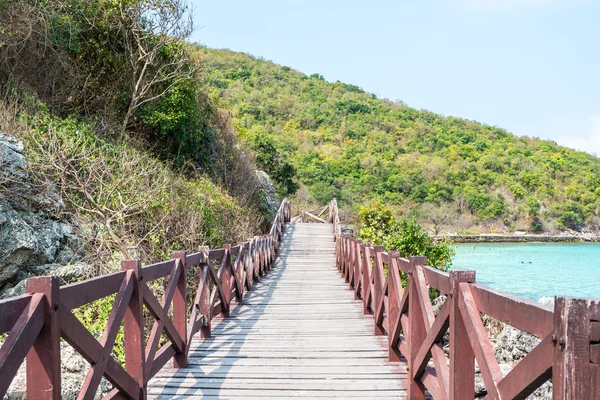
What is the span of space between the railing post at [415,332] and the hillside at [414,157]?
43.4 metres

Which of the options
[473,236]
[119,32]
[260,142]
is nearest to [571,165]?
[473,236]

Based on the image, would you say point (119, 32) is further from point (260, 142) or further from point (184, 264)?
point (260, 142)

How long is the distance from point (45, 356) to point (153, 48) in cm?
1361

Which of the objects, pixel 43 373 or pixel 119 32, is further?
pixel 119 32

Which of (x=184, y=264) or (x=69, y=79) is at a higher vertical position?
(x=69, y=79)

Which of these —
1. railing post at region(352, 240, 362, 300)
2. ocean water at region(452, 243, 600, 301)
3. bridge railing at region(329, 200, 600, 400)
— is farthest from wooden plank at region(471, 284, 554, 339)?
ocean water at region(452, 243, 600, 301)

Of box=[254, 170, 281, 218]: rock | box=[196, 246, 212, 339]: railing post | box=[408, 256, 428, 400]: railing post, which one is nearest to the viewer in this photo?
box=[408, 256, 428, 400]: railing post

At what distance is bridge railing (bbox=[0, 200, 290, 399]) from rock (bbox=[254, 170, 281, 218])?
16255 mm

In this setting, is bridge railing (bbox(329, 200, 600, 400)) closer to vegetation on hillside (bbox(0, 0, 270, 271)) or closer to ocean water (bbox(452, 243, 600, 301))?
vegetation on hillside (bbox(0, 0, 270, 271))

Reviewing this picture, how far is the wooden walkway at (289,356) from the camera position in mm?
3967

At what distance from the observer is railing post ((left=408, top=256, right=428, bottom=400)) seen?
3664mm

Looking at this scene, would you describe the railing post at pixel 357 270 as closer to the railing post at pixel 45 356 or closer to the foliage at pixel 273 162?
the railing post at pixel 45 356

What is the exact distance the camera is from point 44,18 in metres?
11.7

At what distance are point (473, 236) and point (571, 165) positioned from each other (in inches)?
938
